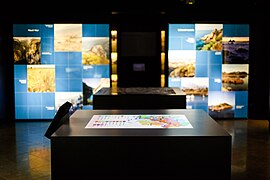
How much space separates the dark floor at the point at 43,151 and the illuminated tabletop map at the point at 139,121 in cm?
131

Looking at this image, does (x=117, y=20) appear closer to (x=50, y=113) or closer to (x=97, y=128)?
(x=50, y=113)

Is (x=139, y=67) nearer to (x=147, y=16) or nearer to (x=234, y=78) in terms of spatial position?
(x=147, y=16)

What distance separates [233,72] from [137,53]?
2266 mm

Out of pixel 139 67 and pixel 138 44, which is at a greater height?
pixel 138 44

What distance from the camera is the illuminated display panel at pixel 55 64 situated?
8.75 m

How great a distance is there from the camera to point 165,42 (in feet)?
28.8

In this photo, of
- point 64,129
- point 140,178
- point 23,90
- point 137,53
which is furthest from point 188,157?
point 23,90

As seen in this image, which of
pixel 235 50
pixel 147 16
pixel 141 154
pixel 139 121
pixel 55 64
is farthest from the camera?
pixel 235 50

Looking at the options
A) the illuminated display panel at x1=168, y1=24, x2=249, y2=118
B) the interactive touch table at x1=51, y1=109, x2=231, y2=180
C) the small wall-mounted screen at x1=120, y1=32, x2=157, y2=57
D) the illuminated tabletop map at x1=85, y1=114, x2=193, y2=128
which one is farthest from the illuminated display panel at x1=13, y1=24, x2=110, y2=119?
the interactive touch table at x1=51, y1=109, x2=231, y2=180

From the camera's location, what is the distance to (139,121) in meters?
3.97

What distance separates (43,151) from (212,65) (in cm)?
449

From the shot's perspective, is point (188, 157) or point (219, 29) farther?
point (219, 29)

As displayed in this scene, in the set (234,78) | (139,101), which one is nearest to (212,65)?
(234,78)

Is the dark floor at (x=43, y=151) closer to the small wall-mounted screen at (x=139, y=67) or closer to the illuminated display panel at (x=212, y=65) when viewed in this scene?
the illuminated display panel at (x=212, y=65)
